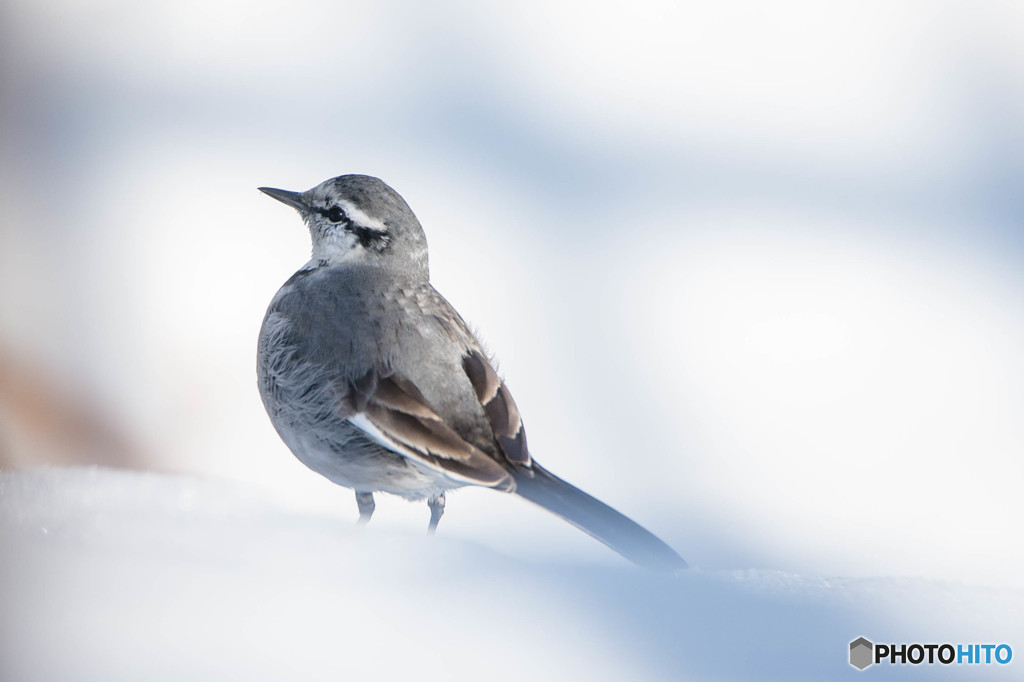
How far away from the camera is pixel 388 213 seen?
5.63ft

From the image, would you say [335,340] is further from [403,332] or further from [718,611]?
[718,611]

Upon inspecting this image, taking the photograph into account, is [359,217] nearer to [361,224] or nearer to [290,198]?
[361,224]

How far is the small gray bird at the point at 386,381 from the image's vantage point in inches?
56.5

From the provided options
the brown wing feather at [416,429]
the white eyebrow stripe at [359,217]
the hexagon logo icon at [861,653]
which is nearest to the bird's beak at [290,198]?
the white eyebrow stripe at [359,217]

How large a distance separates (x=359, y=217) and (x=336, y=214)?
54mm

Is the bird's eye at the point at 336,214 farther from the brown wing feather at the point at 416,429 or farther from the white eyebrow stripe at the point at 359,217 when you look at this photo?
the brown wing feather at the point at 416,429

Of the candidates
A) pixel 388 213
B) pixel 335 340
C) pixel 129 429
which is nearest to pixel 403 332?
pixel 335 340

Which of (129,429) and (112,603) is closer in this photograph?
(112,603)

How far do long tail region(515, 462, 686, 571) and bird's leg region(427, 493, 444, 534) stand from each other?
319mm

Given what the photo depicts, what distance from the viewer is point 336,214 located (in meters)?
1.74

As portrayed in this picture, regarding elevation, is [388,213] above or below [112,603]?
above

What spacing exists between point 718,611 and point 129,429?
1.54 meters

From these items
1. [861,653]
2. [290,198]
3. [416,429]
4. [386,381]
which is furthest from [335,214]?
[861,653]

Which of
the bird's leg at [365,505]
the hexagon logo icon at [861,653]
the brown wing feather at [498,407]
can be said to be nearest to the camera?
the hexagon logo icon at [861,653]
